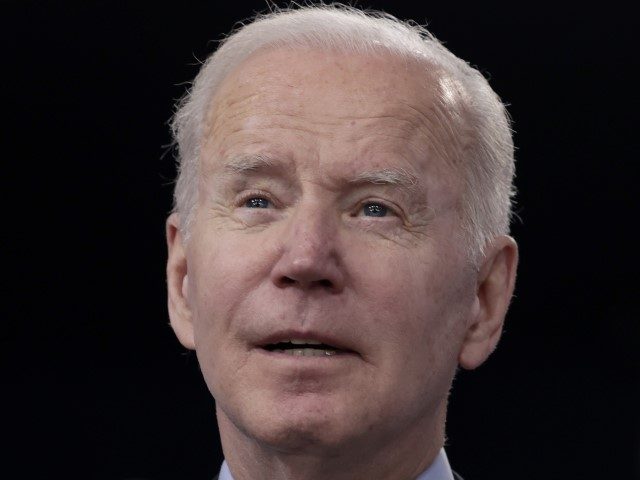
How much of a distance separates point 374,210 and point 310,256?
22cm

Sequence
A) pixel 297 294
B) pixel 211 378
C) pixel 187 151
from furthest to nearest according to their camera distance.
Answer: pixel 187 151 → pixel 211 378 → pixel 297 294

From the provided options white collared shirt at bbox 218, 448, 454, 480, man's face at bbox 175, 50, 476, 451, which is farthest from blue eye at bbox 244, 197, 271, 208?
white collared shirt at bbox 218, 448, 454, 480

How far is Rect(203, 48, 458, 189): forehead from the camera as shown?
8.20 feet

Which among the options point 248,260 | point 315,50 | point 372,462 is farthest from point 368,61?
point 372,462

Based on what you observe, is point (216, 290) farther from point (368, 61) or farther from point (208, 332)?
point (368, 61)

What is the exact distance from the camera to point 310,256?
2357 mm

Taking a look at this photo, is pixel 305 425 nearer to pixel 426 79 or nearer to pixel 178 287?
pixel 178 287

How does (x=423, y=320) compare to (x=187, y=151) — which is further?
(x=187, y=151)

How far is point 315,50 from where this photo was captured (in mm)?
2596

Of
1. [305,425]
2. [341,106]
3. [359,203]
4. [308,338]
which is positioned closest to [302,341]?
[308,338]

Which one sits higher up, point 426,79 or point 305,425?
point 426,79

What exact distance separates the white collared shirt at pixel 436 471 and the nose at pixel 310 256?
0.51m

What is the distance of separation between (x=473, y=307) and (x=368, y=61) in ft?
1.83

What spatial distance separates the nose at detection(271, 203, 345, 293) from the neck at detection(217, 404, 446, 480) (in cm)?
31
